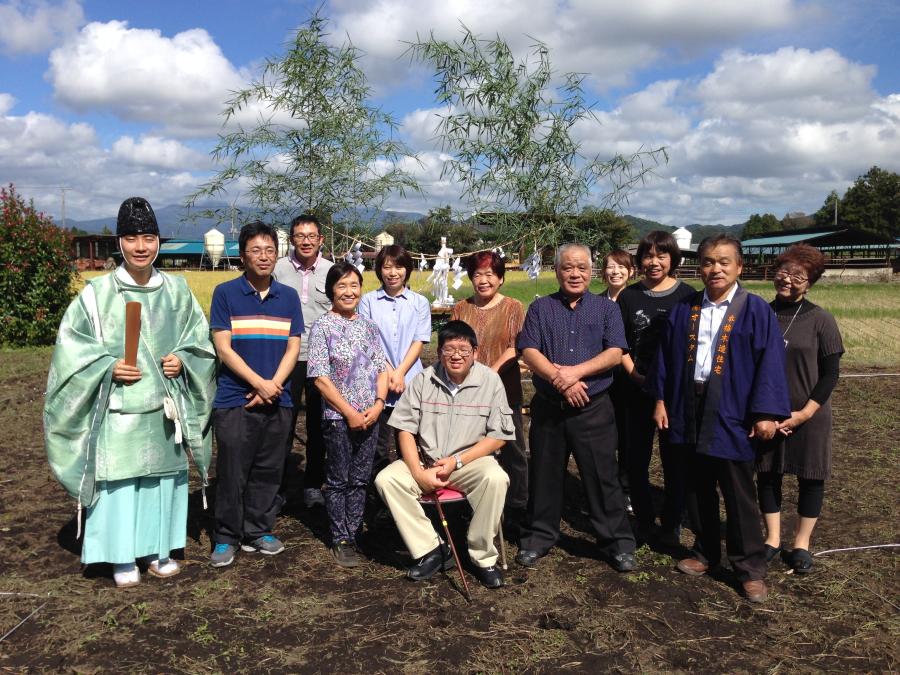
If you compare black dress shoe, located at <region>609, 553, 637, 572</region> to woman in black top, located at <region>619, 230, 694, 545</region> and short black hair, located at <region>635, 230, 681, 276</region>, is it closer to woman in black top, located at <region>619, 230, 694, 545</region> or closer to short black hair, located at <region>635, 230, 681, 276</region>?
woman in black top, located at <region>619, 230, 694, 545</region>

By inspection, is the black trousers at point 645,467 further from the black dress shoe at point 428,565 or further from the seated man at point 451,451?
the black dress shoe at point 428,565

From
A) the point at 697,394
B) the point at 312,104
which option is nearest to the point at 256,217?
the point at 312,104

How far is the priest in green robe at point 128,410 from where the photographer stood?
3.78 meters

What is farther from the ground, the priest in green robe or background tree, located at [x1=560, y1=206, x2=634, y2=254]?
background tree, located at [x1=560, y1=206, x2=634, y2=254]

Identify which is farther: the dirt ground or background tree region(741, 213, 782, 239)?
background tree region(741, 213, 782, 239)

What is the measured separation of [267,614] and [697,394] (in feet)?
8.52

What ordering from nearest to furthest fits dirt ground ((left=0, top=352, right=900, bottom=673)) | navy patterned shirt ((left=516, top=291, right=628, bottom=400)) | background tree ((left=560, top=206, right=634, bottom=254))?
1. dirt ground ((left=0, top=352, right=900, bottom=673))
2. navy patterned shirt ((left=516, top=291, right=628, bottom=400))
3. background tree ((left=560, top=206, right=634, bottom=254))

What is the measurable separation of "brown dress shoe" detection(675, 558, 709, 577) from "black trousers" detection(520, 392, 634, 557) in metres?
0.31

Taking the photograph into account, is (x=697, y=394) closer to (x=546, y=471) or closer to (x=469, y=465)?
(x=546, y=471)

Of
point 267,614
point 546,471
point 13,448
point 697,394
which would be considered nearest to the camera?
point 267,614

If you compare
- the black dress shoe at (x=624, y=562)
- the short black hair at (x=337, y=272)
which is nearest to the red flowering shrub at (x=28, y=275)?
the short black hair at (x=337, y=272)

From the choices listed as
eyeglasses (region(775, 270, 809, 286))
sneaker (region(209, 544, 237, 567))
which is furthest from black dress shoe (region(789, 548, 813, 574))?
sneaker (region(209, 544, 237, 567))

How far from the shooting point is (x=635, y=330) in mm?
4512

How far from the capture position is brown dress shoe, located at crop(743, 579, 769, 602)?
145 inches
